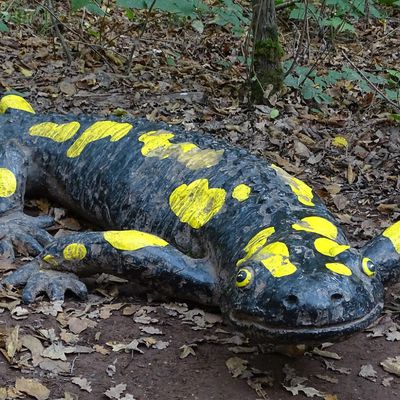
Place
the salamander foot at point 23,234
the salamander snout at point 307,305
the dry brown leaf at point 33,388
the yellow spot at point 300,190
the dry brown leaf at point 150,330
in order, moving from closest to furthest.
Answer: the salamander snout at point 307,305 → the dry brown leaf at point 33,388 → the dry brown leaf at point 150,330 → the yellow spot at point 300,190 → the salamander foot at point 23,234

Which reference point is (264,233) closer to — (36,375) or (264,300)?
(264,300)

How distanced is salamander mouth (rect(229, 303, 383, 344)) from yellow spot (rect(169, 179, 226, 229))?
4.39 ft

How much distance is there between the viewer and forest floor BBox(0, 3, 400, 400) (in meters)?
4.31

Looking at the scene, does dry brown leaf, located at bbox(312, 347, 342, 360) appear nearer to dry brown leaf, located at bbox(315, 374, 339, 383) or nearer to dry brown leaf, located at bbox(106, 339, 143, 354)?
dry brown leaf, located at bbox(315, 374, 339, 383)

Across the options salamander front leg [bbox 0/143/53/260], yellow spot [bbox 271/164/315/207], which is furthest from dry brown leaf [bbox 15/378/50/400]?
yellow spot [bbox 271/164/315/207]

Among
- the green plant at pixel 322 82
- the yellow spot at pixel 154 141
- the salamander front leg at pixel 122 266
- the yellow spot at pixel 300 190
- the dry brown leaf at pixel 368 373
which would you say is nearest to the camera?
the dry brown leaf at pixel 368 373

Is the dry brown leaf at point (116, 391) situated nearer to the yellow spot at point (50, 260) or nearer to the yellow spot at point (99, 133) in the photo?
the yellow spot at point (50, 260)

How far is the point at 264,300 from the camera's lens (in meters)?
3.94

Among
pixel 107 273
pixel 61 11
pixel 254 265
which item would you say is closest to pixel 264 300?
pixel 254 265

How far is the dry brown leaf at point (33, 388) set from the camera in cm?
406

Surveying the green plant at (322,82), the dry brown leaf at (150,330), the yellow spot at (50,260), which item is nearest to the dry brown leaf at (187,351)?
the dry brown leaf at (150,330)

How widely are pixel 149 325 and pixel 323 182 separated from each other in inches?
117

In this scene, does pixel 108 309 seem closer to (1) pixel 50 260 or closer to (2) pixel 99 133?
(1) pixel 50 260

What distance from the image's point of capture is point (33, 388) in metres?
4.11
